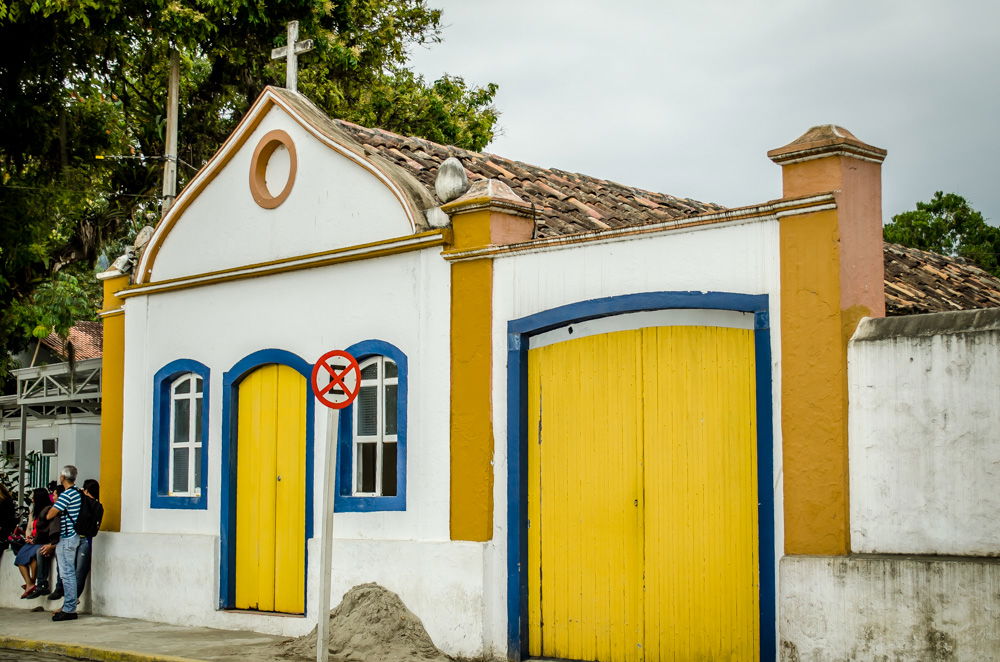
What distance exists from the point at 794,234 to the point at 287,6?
530 inches

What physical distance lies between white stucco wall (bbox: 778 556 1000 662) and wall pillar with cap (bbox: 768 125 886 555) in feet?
A: 0.88

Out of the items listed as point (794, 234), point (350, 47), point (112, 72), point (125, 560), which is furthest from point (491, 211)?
point (350, 47)

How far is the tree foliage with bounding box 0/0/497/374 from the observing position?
1688 cm

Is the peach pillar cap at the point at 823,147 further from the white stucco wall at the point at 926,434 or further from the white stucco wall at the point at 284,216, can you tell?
the white stucco wall at the point at 284,216

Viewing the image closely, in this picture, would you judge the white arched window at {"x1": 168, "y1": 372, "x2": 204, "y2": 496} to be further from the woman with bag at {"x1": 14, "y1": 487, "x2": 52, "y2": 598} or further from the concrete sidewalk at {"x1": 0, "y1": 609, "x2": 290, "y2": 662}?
the woman with bag at {"x1": 14, "y1": 487, "x2": 52, "y2": 598}

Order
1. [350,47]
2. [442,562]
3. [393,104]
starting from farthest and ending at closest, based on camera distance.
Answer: [393,104] < [350,47] < [442,562]

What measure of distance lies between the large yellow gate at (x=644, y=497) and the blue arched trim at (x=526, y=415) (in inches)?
4.8

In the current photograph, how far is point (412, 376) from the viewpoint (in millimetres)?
11492

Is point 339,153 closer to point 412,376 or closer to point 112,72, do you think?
point 412,376

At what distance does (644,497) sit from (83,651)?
5.78 m

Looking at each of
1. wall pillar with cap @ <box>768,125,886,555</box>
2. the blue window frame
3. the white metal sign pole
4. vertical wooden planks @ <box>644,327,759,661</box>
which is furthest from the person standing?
wall pillar with cap @ <box>768,125,886,555</box>

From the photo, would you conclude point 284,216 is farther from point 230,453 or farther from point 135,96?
point 135,96

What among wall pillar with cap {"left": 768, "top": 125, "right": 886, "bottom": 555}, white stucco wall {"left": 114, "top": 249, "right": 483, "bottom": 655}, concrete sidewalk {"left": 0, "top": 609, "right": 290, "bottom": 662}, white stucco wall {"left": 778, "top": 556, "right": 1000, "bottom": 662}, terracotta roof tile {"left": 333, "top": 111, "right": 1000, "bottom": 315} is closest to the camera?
white stucco wall {"left": 778, "top": 556, "right": 1000, "bottom": 662}

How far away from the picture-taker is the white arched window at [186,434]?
14.1 metres
